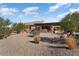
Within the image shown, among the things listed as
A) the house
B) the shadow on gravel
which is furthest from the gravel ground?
the house

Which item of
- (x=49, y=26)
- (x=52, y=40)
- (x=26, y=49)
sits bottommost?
(x=26, y=49)

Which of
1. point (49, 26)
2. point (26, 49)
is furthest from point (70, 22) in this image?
point (26, 49)

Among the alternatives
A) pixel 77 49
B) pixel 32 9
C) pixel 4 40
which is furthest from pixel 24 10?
pixel 77 49

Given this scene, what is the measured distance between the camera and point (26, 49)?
8820 millimetres

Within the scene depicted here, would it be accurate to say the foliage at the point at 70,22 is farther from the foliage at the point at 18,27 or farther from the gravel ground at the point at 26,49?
the foliage at the point at 18,27

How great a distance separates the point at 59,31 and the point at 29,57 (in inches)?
30.5

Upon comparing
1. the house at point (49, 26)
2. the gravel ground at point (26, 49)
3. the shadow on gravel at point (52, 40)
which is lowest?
the gravel ground at point (26, 49)

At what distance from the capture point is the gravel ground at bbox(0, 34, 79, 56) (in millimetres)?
8797

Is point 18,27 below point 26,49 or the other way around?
the other way around

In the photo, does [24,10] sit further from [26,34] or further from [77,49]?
[77,49]

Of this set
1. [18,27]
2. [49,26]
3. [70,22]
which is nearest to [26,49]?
[18,27]

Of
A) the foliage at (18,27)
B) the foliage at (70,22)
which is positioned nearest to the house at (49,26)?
the foliage at (70,22)

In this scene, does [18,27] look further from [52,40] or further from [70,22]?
[70,22]

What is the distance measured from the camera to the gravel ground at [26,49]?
8.80 metres
